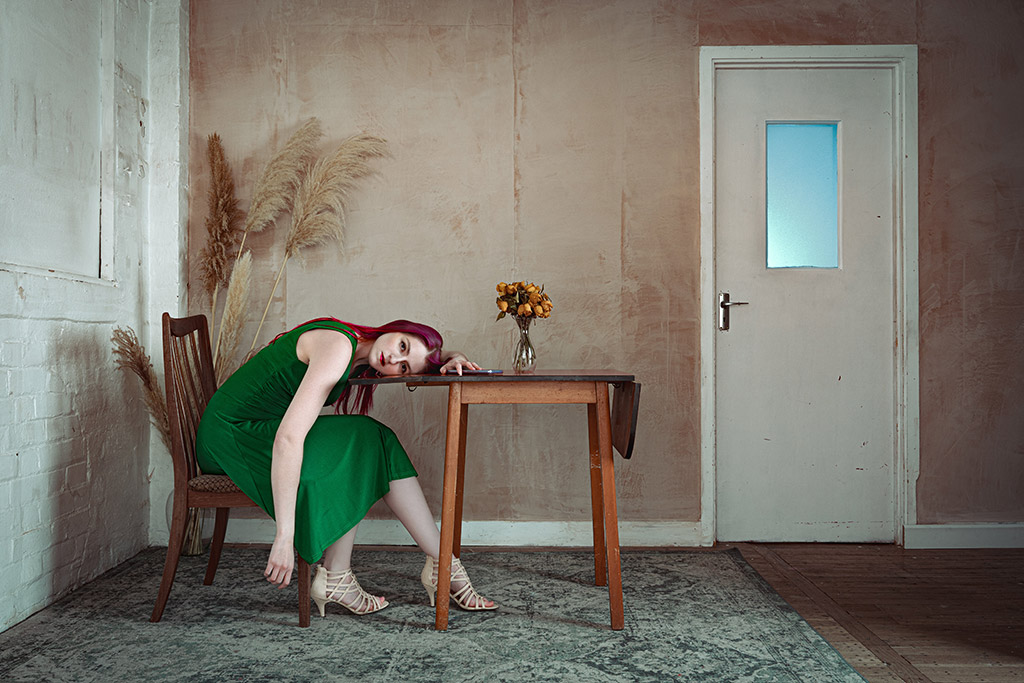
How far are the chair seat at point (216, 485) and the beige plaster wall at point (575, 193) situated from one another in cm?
106

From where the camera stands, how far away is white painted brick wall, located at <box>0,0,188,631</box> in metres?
2.35

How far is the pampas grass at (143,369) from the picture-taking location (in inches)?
115

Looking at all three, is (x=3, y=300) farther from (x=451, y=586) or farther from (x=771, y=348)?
(x=771, y=348)

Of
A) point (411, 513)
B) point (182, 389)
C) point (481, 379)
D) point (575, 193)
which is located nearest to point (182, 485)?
point (182, 389)

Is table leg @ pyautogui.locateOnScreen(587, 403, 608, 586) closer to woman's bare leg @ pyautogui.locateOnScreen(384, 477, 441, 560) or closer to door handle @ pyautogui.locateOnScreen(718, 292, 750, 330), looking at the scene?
woman's bare leg @ pyautogui.locateOnScreen(384, 477, 441, 560)

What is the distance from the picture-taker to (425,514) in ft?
7.86

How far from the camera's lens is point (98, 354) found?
111 inches

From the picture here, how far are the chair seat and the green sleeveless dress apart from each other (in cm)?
2

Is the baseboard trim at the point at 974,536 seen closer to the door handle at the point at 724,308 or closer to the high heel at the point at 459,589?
the door handle at the point at 724,308

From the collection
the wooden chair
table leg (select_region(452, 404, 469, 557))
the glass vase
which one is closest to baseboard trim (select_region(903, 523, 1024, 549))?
the glass vase

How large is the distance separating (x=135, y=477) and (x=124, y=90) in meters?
1.53

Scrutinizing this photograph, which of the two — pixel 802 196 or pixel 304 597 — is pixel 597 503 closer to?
pixel 304 597

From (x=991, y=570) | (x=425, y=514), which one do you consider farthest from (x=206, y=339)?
(x=991, y=570)

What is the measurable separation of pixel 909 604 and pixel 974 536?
98cm
